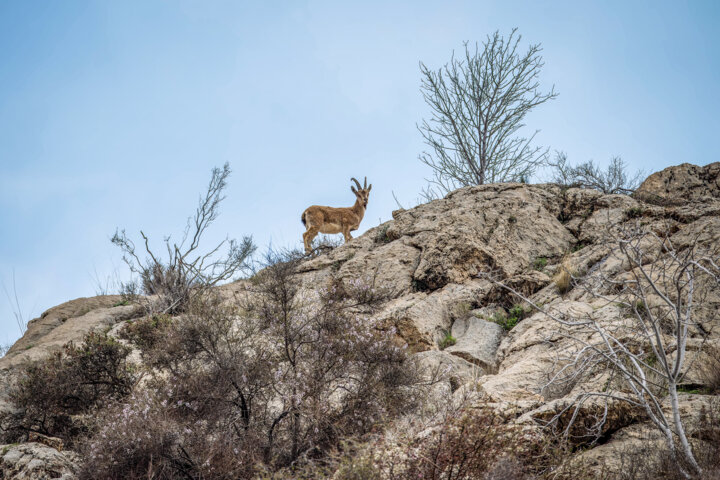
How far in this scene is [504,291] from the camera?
875 cm

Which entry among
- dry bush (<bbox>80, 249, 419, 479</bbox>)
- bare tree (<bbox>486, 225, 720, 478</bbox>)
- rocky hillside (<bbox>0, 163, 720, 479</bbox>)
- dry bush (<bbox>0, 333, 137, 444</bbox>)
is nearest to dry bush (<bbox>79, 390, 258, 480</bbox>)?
dry bush (<bbox>80, 249, 419, 479</bbox>)

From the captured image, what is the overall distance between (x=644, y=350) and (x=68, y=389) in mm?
7394

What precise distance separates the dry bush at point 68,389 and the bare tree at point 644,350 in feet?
18.5

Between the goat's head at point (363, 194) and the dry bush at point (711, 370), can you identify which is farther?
the goat's head at point (363, 194)

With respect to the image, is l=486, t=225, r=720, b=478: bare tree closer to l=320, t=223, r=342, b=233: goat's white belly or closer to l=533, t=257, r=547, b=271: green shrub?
l=533, t=257, r=547, b=271: green shrub

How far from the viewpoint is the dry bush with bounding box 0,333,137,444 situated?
6.65 meters

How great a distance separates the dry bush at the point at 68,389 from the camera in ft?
21.8

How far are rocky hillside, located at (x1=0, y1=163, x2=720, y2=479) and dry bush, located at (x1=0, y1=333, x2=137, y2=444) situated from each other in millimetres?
342

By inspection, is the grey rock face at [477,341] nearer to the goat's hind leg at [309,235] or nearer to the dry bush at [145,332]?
the dry bush at [145,332]

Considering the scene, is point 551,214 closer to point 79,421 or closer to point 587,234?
point 587,234

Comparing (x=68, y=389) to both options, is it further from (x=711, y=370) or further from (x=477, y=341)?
(x=711, y=370)

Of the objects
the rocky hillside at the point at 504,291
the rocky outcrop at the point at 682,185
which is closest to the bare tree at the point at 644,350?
the rocky hillside at the point at 504,291

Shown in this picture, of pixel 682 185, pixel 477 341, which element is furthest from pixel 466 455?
pixel 682 185

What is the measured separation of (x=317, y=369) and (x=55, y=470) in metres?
2.86
